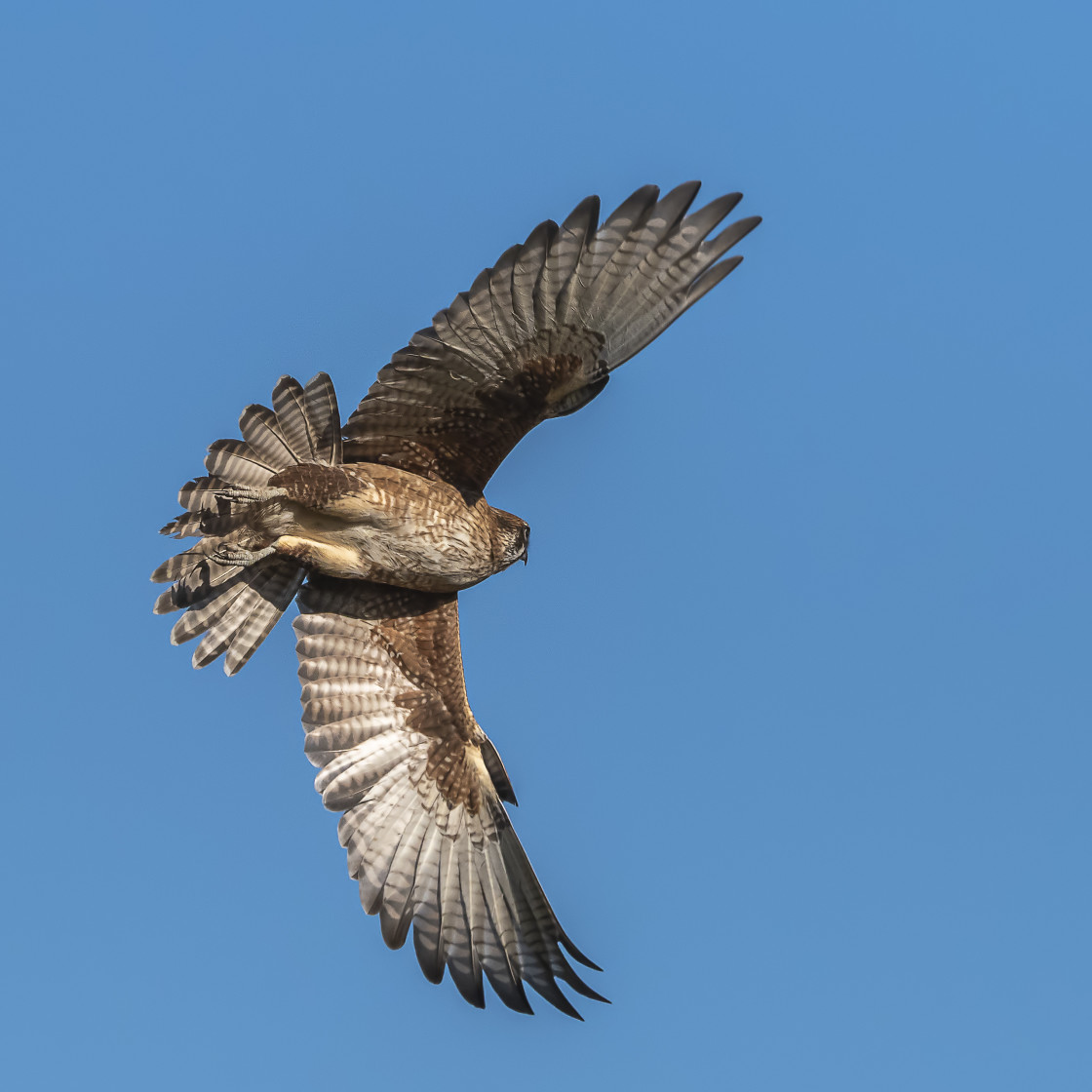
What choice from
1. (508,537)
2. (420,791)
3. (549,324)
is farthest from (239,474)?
(420,791)

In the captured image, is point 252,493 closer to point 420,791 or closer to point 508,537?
point 508,537

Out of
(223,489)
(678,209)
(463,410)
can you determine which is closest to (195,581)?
(223,489)

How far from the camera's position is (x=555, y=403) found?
9.09 meters

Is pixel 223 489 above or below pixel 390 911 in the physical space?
above

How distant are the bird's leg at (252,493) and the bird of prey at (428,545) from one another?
1 cm

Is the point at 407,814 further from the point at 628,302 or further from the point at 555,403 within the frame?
the point at 628,302

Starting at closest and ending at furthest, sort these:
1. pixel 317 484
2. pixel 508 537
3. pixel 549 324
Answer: pixel 549 324 < pixel 317 484 < pixel 508 537

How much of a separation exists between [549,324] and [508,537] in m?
1.62

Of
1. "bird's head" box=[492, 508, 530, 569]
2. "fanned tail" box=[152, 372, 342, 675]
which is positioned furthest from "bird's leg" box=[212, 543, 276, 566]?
"bird's head" box=[492, 508, 530, 569]

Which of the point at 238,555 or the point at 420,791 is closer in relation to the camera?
the point at 238,555

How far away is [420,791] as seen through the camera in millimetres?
10398

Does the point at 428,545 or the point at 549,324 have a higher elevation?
the point at 549,324

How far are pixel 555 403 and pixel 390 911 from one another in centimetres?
366

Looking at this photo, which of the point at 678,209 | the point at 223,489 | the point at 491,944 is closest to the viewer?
the point at 678,209
